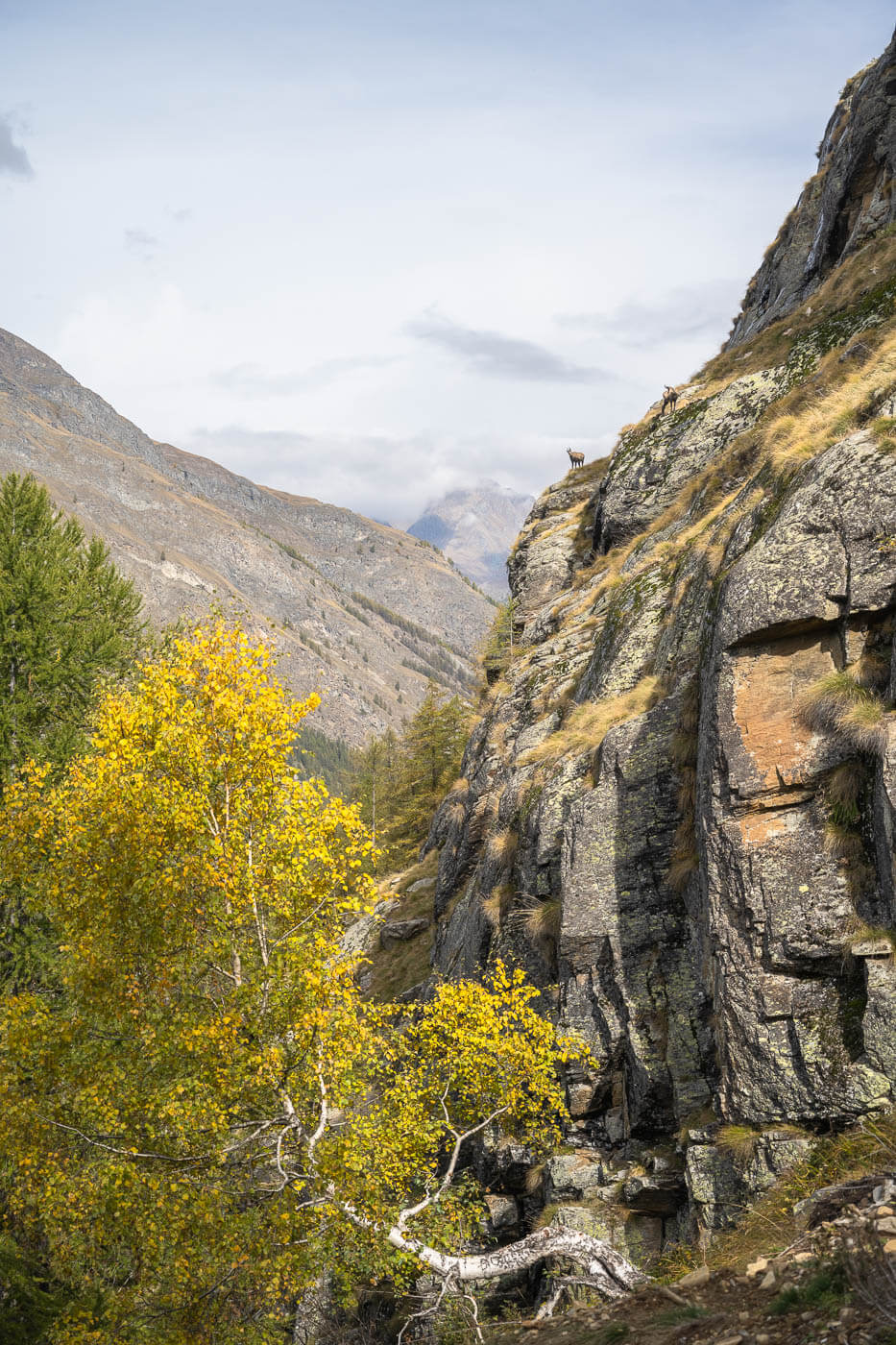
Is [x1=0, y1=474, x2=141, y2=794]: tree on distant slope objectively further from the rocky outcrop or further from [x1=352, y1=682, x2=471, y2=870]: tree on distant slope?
the rocky outcrop

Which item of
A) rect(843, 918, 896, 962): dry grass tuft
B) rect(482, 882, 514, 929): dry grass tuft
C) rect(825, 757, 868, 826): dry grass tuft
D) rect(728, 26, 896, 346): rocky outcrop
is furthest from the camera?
rect(728, 26, 896, 346): rocky outcrop

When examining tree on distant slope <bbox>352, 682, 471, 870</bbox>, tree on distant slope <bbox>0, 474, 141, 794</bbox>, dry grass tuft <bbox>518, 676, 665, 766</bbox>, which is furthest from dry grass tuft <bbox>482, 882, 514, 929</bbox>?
tree on distant slope <bbox>352, 682, 471, 870</bbox>

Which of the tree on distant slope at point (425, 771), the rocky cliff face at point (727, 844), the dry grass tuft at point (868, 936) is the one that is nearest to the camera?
the dry grass tuft at point (868, 936)

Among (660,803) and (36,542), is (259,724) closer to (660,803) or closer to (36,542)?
(660,803)

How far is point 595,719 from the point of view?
23.3 m

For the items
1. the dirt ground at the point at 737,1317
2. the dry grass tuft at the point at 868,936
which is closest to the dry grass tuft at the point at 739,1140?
the dirt ground at the point at 737,1317

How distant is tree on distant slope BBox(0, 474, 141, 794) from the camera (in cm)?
2747

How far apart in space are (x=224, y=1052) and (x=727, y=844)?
9095 mm

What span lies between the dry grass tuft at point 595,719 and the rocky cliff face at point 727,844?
12 cm

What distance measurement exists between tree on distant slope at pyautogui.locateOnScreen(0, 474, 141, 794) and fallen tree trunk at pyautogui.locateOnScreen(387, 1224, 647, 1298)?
1884cm

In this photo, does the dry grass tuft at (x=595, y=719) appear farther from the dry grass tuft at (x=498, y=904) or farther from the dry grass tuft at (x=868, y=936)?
the dry grass tuft at (x=868, y=936)

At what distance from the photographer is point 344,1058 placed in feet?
→ 45.4

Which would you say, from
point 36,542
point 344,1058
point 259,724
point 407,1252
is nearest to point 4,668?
point 36,542

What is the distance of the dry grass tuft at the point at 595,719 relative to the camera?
2170 cm
